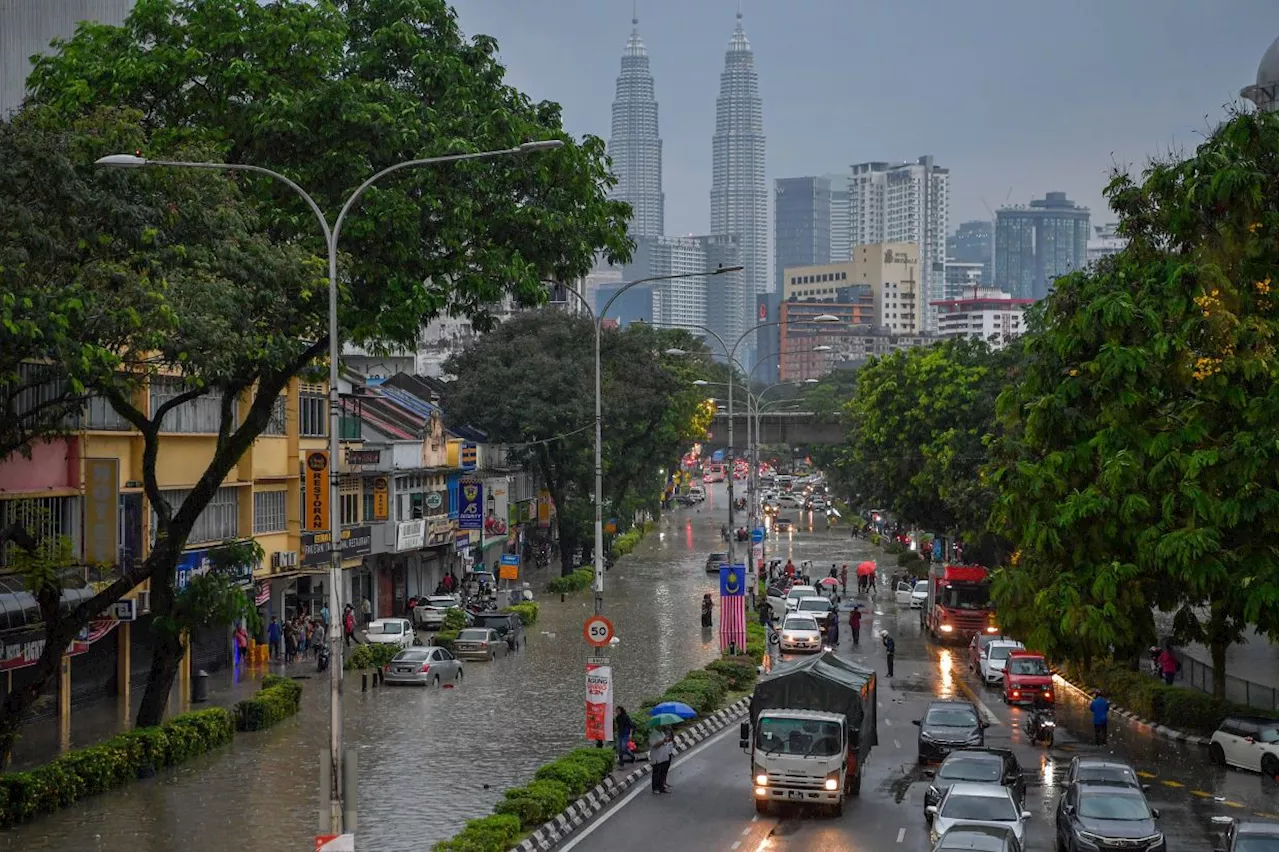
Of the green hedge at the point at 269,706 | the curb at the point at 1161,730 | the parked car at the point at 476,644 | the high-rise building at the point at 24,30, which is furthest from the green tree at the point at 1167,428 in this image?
the high-rise building at the point at 24,30

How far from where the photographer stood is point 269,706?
36.5m

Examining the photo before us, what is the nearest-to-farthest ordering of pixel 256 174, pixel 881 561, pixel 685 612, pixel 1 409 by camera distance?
pixel 1 409 < pixel 256 174 < pixel 685 612 < pixel 881 561

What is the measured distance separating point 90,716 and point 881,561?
6656 cm

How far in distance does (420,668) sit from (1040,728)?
17.1 meters

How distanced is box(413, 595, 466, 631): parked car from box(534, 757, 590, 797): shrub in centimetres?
3037

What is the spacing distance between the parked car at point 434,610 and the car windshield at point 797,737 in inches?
1254

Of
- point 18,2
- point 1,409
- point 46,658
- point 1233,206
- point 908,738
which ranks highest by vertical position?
point 18,2

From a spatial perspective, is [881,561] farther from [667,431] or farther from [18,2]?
[18,2]

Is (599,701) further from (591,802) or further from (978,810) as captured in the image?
(978,810)

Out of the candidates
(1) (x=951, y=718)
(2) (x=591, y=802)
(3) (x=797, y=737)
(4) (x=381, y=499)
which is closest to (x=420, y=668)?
(1) (x=951, y=718)

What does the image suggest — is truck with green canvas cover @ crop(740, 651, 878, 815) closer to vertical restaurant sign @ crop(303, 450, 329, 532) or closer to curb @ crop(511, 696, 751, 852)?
curb @ crop(511, 696, 751, 852)

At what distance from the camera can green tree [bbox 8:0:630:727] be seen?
30.0 m

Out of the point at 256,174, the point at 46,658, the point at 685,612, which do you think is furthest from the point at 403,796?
the point at 685,612

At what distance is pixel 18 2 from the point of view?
153 feet
